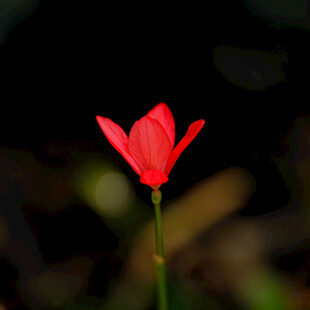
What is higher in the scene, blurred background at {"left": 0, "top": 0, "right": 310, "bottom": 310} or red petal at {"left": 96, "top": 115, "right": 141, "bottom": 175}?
red petal at {"left": 96, "top": 115, "right": 141, "bottom": 175}

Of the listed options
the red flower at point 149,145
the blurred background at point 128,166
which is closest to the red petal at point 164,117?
the red flower at point 149,145

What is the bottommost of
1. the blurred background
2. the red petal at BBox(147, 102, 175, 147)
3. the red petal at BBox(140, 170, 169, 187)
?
the blurred background

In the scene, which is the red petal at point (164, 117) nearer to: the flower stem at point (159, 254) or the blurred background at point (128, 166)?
the flower stem at point (159, 254)

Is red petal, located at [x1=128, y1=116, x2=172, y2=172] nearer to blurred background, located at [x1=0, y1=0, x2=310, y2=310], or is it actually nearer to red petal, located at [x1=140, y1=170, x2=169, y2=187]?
red petal, located at [x1=140, y1=170, x2=169, y2=187]

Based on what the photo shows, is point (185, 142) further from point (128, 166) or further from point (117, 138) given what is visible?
point (128, 166)

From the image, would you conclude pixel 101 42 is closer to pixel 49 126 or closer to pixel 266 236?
pixel 49 126

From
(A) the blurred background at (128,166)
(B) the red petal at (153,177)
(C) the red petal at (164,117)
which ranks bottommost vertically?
(A) the blurred background at (128,166)

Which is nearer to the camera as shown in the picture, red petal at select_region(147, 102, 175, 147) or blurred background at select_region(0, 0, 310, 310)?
red petal at select_region(147, 102, 175, 147)

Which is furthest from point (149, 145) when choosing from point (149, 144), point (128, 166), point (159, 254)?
point (128, 166)

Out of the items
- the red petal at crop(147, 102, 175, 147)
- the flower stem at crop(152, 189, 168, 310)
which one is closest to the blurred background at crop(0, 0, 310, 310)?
the flower stem at crop(152, 189, 168, 310)
